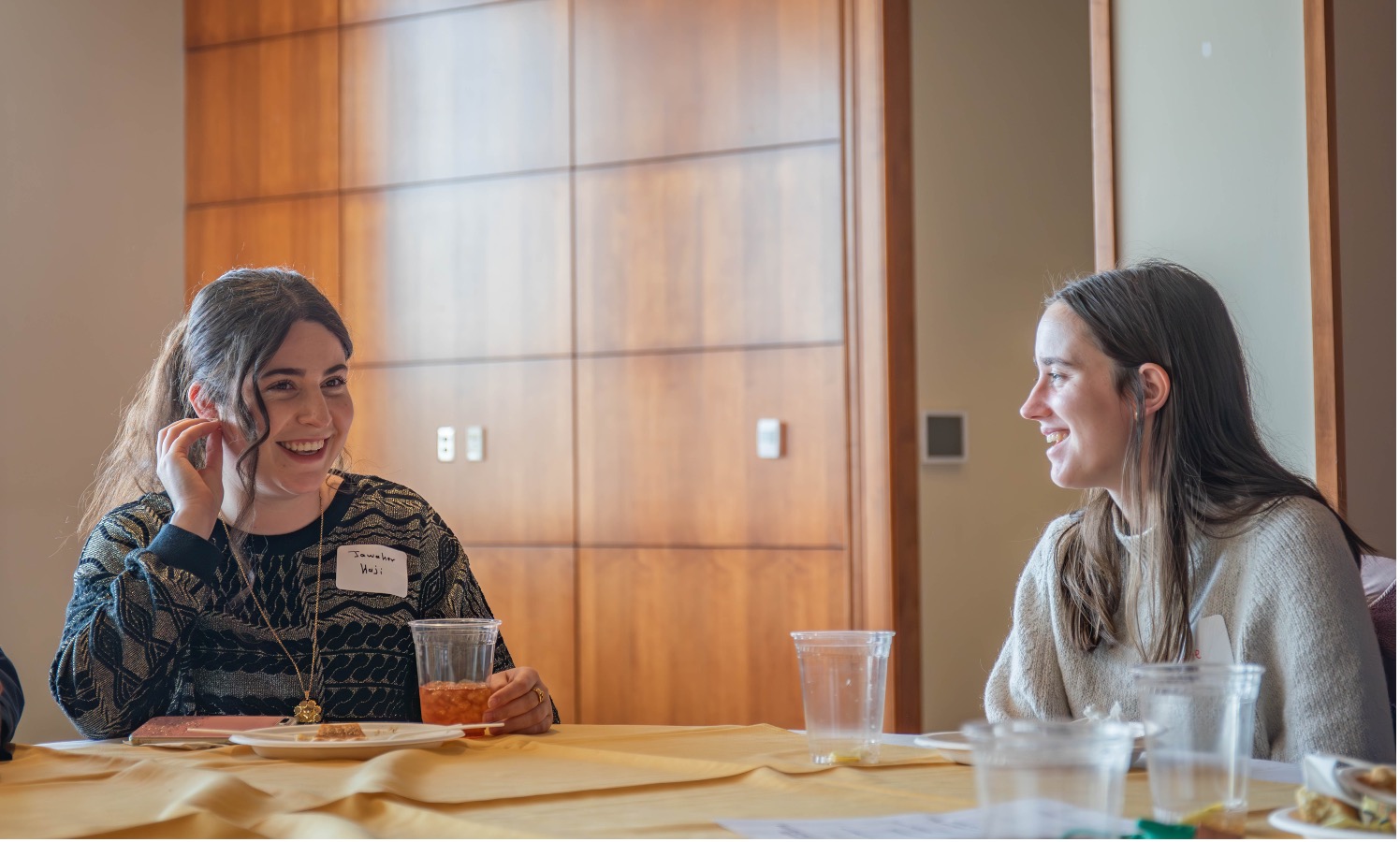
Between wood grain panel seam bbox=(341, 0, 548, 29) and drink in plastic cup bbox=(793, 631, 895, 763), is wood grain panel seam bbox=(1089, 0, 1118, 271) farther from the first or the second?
wood grain panel seam bbox=(341, 0, 548, 29)

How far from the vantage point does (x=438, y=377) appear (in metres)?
5.07

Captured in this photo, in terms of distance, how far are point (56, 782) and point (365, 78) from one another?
426 cm

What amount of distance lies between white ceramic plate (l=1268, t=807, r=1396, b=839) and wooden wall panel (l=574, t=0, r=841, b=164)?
12.3 ft

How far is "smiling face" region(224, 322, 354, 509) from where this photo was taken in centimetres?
201

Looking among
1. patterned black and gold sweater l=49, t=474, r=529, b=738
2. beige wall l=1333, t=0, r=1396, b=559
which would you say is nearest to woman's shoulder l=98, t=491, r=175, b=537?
patterned black and gold sweater l=49, t=474, r=529, b=738

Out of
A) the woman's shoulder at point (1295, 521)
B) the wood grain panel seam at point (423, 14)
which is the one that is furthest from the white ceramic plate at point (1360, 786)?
the wood grain panel seam at point (423, 14)

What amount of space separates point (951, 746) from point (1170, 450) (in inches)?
24.5

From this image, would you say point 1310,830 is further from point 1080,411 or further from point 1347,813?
point 1080,411

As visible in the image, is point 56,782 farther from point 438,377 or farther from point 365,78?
point 365,78

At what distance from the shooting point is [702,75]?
4723 millimetres

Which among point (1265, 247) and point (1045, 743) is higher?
point (1265, 247)

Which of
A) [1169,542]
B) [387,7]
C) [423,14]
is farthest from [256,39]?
[1169,542]

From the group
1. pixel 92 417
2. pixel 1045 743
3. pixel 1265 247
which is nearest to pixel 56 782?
pixel 1045 743

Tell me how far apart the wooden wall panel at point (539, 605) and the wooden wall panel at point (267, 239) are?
1.28 metres
